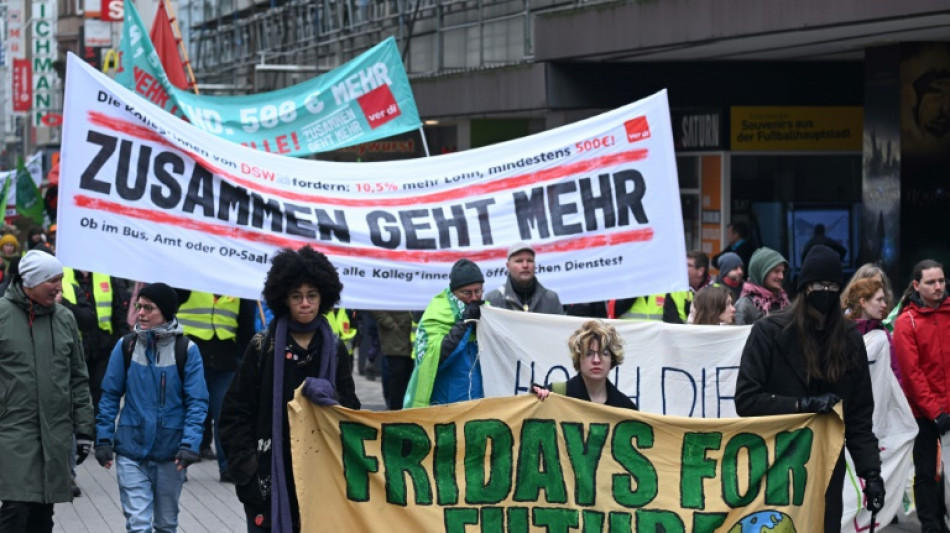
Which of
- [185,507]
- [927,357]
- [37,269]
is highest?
[37,269]

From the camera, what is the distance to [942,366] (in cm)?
966

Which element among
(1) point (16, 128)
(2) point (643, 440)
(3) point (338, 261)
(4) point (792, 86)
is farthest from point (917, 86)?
(1) point (16, 128)

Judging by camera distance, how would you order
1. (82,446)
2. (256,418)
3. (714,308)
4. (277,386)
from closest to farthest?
(277,386) < (256,418) < (82,446) < (714,308)

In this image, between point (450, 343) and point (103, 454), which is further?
point (450, 343)

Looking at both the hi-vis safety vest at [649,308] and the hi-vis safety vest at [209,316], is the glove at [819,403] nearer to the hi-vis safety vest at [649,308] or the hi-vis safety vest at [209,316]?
the hi-vis safety vest at [649,308]

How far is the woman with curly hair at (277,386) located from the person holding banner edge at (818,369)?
6.13 feet

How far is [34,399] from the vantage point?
8.05 metres

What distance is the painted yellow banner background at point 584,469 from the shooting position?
288 inches

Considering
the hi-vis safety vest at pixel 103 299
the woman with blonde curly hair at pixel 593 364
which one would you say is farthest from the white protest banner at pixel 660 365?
the hi-vis safety vest at pixel 103 299

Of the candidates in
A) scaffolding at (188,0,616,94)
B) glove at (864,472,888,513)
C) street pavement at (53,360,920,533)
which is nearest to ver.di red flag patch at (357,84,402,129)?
street pavement at (53,360,920,533)

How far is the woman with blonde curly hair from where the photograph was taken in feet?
24.1

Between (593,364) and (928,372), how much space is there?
3.18m

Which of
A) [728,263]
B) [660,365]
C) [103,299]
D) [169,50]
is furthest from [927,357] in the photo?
[169,50]

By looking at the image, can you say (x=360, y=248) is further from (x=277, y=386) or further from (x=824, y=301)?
(x=824, y=301)
